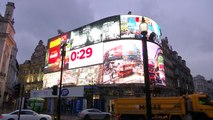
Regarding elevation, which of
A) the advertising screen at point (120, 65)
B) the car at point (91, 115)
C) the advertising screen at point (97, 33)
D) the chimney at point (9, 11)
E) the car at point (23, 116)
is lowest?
the car at point (91, 115)

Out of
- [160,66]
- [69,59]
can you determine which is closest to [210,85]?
[160,66]

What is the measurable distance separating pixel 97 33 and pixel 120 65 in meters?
10.5

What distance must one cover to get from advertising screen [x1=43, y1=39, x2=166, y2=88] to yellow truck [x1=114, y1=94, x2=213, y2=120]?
20.5m

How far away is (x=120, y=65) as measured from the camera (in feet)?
129

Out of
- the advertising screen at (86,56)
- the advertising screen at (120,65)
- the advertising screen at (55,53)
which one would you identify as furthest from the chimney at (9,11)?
the advertising screen at (120,65)

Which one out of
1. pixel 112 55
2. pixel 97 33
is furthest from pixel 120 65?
pixel 97 33

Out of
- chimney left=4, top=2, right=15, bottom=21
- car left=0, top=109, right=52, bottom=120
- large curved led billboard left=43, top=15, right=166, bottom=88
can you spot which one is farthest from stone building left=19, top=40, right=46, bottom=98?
car left=0, top=109, right=52, bottom=120

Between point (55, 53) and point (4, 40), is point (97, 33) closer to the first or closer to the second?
point (55, 53)

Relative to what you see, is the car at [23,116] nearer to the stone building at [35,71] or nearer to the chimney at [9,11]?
the chimney at [9,11]

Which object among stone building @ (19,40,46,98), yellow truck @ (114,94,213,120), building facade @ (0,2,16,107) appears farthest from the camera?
stone building @ (19,40,46,98)

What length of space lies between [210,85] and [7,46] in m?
116

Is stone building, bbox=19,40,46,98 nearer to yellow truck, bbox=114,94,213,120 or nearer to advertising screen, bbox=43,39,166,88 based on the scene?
advertising screen, bbox=43,39,166,88

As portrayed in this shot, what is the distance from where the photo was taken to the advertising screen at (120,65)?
3878 cm

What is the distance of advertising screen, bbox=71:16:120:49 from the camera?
42.5 meters
